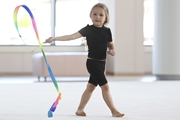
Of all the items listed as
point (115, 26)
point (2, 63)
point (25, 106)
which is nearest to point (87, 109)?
point (25, 106)

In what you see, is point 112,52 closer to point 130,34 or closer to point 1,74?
point 130,34

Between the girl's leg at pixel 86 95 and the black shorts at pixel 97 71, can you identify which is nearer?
the black shorts at pixel 97 71

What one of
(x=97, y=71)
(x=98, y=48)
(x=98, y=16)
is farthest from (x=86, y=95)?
(x=98, y=16)

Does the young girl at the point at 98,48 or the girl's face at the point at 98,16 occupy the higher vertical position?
the girl's face at the point at 98,16

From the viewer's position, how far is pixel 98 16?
12.4ft

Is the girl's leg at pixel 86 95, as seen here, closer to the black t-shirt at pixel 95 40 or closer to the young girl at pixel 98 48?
the young girl at pixel 98 48

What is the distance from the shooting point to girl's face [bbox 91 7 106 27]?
3.78 metres

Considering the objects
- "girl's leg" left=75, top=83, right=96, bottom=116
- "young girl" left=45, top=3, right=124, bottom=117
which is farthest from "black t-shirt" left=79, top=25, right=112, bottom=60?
"girl's leg" left=75, top=83, right=96, bottom=116

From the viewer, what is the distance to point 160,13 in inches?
399

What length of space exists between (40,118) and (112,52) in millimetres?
817

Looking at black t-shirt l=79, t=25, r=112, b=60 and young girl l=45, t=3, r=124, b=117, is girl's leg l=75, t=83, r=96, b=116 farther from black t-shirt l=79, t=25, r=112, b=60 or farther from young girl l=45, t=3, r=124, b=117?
black t-shirt l=79, t=25, r=112, b=60

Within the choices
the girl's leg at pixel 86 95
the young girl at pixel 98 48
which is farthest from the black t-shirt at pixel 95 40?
the girl's leg at pixel 86 95

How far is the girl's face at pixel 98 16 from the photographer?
3.78 metres

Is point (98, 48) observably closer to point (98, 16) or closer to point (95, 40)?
point (95, 40)
